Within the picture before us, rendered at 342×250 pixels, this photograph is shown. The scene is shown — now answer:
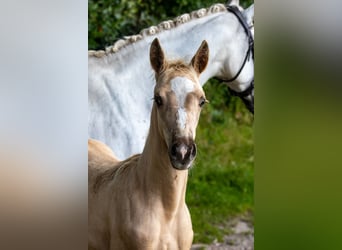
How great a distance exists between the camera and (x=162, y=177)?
167cm

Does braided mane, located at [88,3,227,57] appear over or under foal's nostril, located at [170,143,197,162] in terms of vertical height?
over

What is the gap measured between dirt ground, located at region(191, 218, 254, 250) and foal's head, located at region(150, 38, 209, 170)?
70 centimetres

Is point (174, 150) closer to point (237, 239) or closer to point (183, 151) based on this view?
point (183, 151)

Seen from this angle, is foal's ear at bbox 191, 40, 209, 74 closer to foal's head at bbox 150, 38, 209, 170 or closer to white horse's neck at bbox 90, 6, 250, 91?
foal's head at bbox 150, 38, 209, 170

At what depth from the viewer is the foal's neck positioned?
1657 millimetres

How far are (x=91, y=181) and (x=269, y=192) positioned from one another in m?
0.56

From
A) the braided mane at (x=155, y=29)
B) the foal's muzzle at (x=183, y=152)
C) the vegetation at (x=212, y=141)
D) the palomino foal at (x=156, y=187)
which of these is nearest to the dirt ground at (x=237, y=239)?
the vegetation at (x=212, y=141)

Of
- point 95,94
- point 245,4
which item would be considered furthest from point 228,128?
point 95,94

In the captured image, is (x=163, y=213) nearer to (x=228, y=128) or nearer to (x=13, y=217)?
(x=13, y=217)

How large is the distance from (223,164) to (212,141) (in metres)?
0.16

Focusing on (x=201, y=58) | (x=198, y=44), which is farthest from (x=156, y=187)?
(x=198, y=44)

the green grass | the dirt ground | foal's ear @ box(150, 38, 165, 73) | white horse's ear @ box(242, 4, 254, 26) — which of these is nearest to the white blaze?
foal's ear @ box(150, 38, 165, 73)

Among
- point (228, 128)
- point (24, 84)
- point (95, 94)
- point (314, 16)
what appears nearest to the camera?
point (24, 84)

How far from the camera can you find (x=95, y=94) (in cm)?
189
